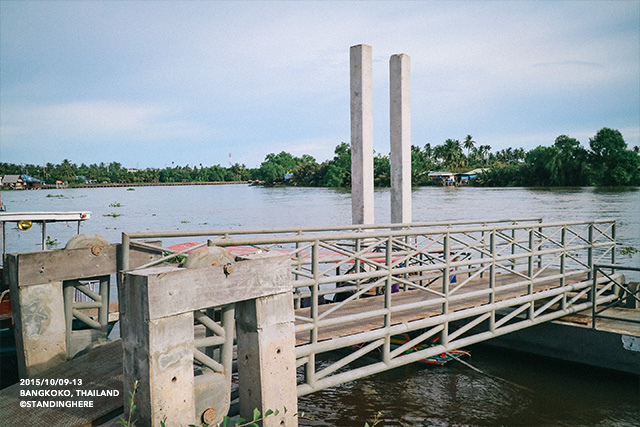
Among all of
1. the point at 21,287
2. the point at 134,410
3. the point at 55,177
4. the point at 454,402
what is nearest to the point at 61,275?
the point at 21,287

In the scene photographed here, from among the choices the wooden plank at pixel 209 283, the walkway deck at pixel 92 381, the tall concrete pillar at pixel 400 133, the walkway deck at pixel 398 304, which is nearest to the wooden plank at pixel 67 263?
the walkway deck at pixel 92 381

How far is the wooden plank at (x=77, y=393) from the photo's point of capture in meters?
4.59

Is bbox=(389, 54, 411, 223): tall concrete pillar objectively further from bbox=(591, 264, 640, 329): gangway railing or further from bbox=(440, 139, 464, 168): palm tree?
bbox=(440, 139, 464, 168): palm tree

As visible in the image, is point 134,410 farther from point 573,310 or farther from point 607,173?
point 607,173

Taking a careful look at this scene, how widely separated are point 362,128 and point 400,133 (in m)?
1.26

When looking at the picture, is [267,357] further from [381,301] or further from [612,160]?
[612,160]

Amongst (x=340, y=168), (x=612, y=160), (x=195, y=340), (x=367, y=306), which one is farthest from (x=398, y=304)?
(x=340, y=168)

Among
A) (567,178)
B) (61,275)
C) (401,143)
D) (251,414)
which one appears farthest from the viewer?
(567,178)

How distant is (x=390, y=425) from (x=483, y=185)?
103249mm

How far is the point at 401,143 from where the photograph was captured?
39.6 feet

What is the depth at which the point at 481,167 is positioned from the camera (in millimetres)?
129625

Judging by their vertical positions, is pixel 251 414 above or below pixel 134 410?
below

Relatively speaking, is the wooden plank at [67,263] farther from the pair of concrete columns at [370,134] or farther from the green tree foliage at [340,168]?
the green tree foliage at [340,168]

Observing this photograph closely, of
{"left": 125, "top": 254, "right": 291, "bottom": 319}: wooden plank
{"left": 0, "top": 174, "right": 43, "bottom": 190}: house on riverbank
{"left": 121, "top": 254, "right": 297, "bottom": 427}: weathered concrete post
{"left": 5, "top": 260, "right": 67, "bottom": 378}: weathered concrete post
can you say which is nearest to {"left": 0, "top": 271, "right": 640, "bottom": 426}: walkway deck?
{"left": 5, "top": 260, "right": 67, "bottom": 378}: weathered concrete post
